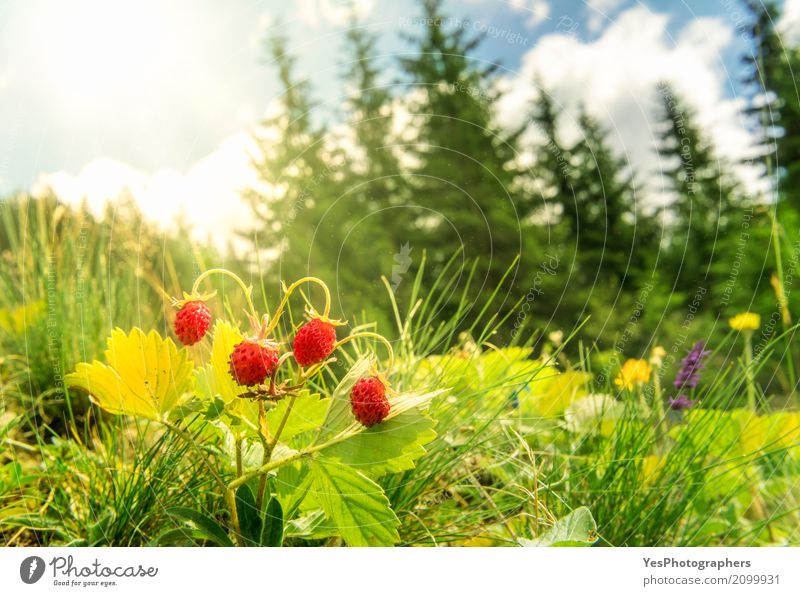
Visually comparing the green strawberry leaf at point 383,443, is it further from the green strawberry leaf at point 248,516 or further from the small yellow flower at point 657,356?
the small yellow flower at point 657,356

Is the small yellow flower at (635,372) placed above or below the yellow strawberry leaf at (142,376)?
below

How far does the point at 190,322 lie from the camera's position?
0.60 meters

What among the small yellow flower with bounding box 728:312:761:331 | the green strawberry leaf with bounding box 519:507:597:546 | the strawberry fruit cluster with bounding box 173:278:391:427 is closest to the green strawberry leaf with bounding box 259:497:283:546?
the strawberry fruit cluster with bounding box 173:278:391:427

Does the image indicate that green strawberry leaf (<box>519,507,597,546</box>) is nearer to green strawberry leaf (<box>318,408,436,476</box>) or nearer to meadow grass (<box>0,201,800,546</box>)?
meadow grass (<box>0,201,800,546</box>)

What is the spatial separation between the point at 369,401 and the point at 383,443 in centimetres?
5

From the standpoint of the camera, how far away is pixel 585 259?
3.87 ft

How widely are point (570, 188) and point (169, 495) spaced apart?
66 cm

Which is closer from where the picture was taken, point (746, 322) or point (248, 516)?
point (248, 516)

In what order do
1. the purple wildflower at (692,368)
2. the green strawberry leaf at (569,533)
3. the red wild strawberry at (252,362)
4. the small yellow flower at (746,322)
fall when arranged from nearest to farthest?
the red wild strawberry at (252,362)
the green strawberry leaf at (569,533)
the purple wildflower at (692,368)
the small yellow flower at (746,322)

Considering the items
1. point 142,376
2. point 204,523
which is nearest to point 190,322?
point 142,376

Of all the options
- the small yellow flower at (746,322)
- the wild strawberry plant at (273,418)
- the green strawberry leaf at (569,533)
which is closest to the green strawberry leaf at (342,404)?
the wild strawberry plant at (273,418)

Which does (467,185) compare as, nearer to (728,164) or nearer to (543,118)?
(543,118)

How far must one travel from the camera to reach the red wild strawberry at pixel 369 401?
0.58 metres

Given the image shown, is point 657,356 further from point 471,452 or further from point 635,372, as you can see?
point 471,452
